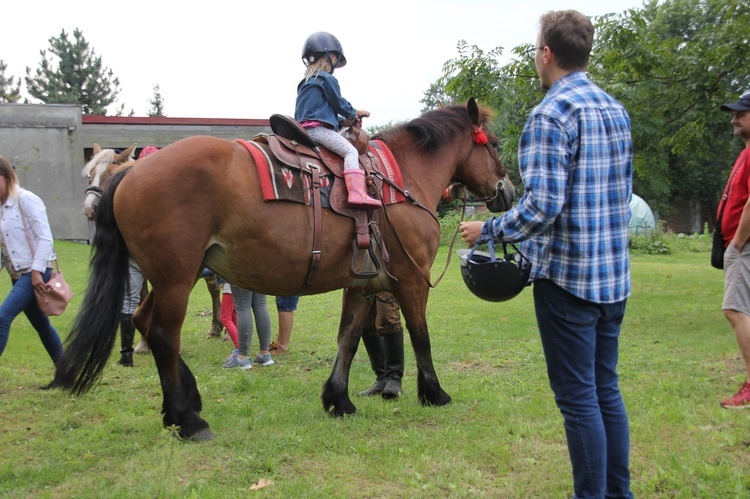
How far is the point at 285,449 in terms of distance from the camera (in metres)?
4.18

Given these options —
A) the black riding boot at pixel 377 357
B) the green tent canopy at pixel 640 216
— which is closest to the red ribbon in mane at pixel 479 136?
the black riding boot at pixel 377 357

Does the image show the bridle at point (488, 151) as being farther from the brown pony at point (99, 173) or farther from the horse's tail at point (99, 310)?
the brown pony at point (99, 173)

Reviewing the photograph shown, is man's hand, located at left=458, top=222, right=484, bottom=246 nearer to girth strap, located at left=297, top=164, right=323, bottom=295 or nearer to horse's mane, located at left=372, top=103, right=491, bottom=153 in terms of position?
girth strap, located at left=297, top=164, right=323, bottom=295

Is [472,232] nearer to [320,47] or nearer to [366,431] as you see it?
[366,431]

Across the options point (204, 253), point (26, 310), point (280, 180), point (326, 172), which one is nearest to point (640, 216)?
point (326, 172)

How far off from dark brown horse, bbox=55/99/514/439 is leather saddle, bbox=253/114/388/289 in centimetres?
8

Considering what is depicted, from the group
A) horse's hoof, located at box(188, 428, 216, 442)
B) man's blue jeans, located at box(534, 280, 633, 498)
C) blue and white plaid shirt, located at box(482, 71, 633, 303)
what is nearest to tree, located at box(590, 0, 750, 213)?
blue and white plaid shirt, located at box(482, 71, 633, 303)

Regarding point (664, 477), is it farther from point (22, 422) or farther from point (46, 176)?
point (46, 176)

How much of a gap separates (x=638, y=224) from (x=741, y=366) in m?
24.4

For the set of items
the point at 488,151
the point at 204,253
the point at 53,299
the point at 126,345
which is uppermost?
the point at 488,151

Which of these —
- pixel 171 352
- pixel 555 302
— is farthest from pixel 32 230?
pixel 555 302

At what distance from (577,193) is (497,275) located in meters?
0.51

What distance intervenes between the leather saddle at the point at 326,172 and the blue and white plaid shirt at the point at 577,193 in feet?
6.74

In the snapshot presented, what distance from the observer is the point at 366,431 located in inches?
182
